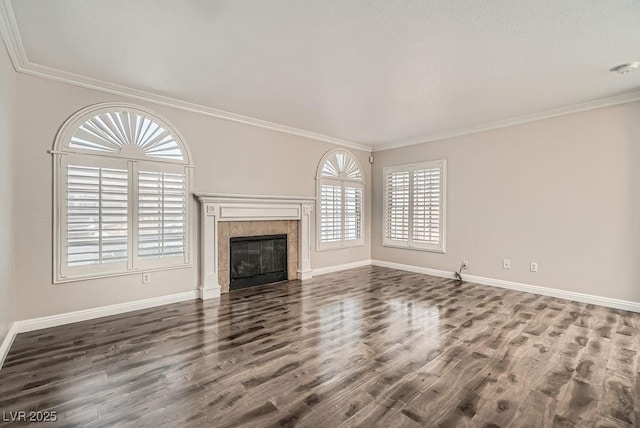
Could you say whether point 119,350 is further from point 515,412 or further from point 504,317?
point 504,317

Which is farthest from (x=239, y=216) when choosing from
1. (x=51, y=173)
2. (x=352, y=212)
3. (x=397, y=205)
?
(x=397, y=205)

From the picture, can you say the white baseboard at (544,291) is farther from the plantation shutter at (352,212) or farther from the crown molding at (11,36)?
the crown molding at (11,36)

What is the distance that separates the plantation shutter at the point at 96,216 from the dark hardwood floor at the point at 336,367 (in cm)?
75

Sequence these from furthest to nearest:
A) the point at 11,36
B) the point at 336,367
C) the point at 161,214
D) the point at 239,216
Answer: the point at 239,216, the point at 161,214, the point at 11,36, the point at 336,367

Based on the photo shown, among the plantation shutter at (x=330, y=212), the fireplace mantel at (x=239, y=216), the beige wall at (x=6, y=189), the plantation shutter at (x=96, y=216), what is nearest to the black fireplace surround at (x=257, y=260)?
the fireplace mantel at (x=239, y=216)

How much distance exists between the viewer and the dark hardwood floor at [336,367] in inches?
73.7

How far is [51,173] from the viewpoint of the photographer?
3236mm

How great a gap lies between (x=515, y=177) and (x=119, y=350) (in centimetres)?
552

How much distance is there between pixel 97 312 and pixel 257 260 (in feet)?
7.18

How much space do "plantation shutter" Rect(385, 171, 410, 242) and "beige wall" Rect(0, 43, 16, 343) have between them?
5664 millimetres

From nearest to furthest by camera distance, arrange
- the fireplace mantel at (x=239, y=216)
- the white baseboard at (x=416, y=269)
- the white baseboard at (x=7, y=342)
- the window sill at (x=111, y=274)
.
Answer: the white baseboard at (x=7, y=342), the window sill at (x=111, y=274), the fireplace mantel at (x=239, y=216), the white baseboard at (x=416, y=269)

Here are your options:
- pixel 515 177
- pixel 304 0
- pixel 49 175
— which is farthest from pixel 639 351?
pixel 49 175

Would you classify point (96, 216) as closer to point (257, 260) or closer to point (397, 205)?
point (257, 260)

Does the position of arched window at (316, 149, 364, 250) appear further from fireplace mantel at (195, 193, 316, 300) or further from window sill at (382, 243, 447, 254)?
window sill at (382, 243, 447, 254)
